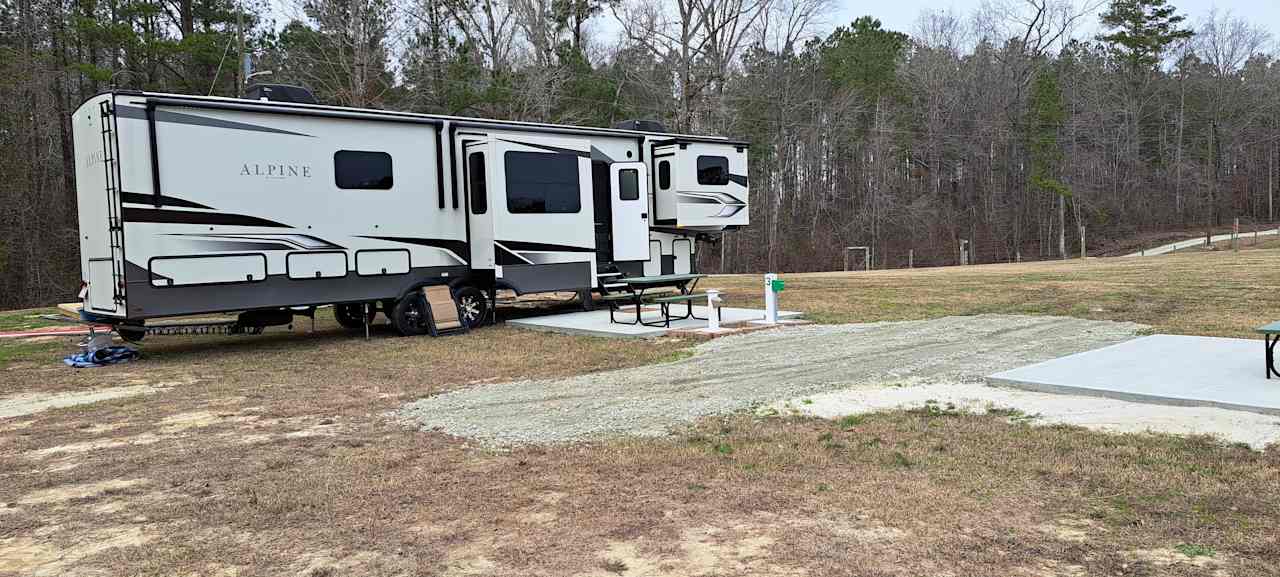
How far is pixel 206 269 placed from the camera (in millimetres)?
9391

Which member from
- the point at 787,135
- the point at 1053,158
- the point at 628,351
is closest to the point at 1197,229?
the point at 1053,158

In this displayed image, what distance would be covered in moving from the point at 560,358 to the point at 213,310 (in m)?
3.84

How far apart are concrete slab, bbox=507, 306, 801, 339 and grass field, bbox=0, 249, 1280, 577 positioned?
384 cm

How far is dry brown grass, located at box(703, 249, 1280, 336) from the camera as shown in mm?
A: 10422

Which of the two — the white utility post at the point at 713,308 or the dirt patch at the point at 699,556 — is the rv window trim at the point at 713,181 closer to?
the white utility post at the point at 713,308

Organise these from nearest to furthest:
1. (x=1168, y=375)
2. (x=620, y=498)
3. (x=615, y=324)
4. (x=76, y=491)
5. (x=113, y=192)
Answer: (x=620, y=498) → (x=76, y=491) → (x=1168, y=375) → (x=113, y=192) → (x=615, y=324)

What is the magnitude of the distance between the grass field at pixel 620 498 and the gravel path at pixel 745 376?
0.42m

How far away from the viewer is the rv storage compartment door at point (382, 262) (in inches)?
415

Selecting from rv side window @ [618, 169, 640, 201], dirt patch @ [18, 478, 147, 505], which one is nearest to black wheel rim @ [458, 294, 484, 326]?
rv side window @ [618, 169, 640, 201]

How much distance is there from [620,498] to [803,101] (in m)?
36.6

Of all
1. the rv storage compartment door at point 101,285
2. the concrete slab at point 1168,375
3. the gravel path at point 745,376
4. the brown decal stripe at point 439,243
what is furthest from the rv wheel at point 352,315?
the concrete slab at point 1168,375

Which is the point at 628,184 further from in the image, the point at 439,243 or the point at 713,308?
the point at 713,308

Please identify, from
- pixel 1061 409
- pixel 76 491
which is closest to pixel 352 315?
pixel 76 491

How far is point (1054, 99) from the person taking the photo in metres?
40.6
